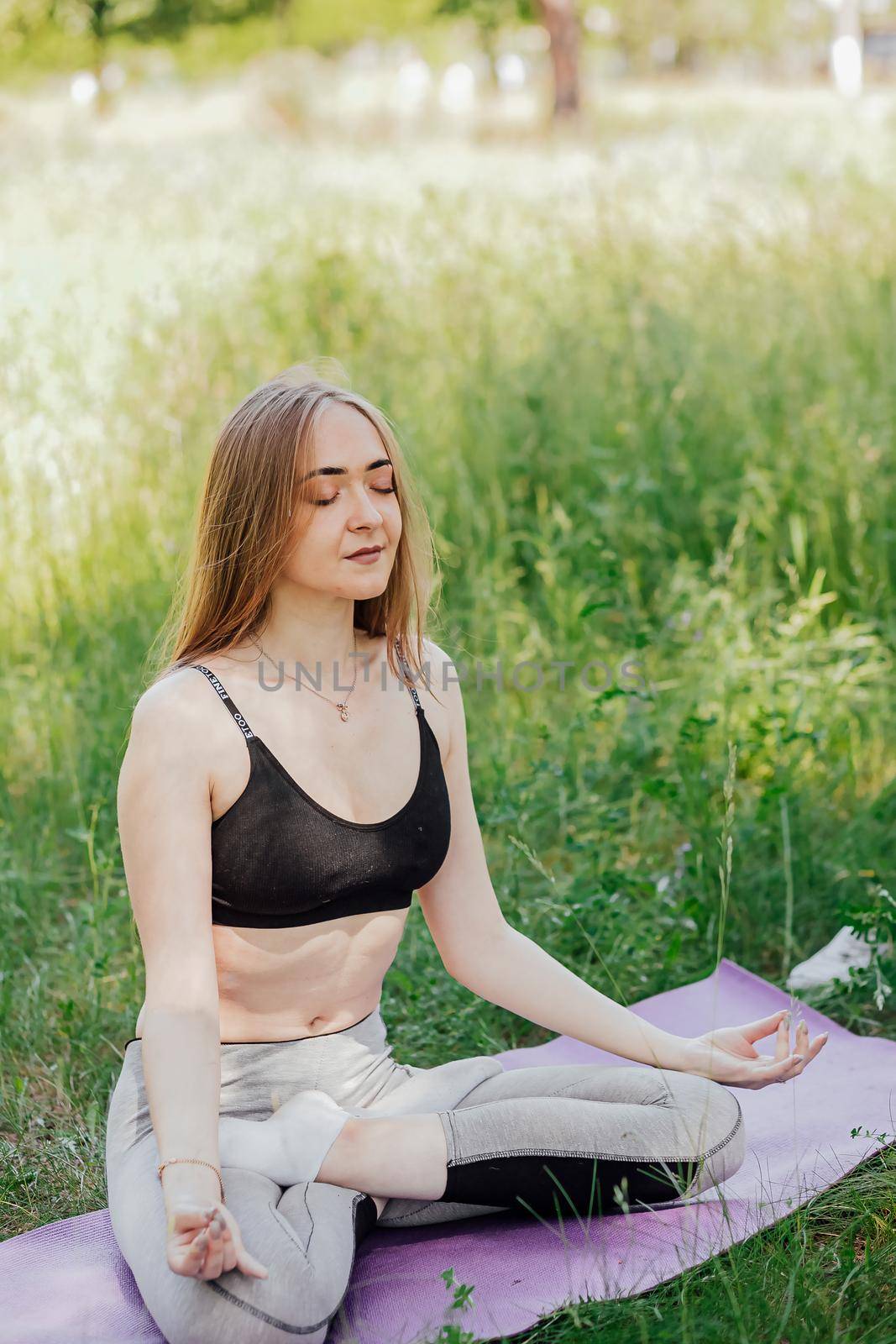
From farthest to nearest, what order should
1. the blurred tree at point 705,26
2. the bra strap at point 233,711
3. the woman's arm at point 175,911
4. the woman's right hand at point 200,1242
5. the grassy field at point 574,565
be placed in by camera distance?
the blurred tree at point 705,26 → the grassy field at point 574,565 → the bra strap at point 233,711 → the woman's arm at point 175,911 → the woman's right hand at point 200,1242

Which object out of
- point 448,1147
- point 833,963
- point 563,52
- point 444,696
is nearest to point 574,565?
point 833,963

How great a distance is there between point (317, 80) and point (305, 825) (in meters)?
28.1

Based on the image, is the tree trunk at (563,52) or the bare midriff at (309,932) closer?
the bare midriff at (309,932)

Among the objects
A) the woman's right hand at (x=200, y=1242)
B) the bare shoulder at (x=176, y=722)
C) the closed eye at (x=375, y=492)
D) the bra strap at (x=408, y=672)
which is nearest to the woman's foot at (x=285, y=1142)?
the woman's right hand at (x=200, y=1242)

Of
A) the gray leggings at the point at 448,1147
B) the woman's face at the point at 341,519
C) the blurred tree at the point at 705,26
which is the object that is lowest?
the gray leggings at the point at 448,1147

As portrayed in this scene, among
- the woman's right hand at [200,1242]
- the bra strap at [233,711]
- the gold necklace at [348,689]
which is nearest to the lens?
the woman's right hand at [200,1242]

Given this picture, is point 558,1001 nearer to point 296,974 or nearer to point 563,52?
point 296,974

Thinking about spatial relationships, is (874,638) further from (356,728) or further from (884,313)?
(356,728)

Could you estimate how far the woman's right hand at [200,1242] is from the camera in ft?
5.05

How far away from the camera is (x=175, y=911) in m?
1.77

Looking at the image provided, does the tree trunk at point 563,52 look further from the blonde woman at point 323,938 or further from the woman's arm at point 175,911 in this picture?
the woman's arm at point 175,911

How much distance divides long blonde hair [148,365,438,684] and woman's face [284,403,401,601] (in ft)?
0.06

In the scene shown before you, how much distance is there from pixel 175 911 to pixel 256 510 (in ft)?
1.91

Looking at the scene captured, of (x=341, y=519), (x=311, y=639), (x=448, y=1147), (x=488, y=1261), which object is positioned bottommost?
(x=488, y=1261)
